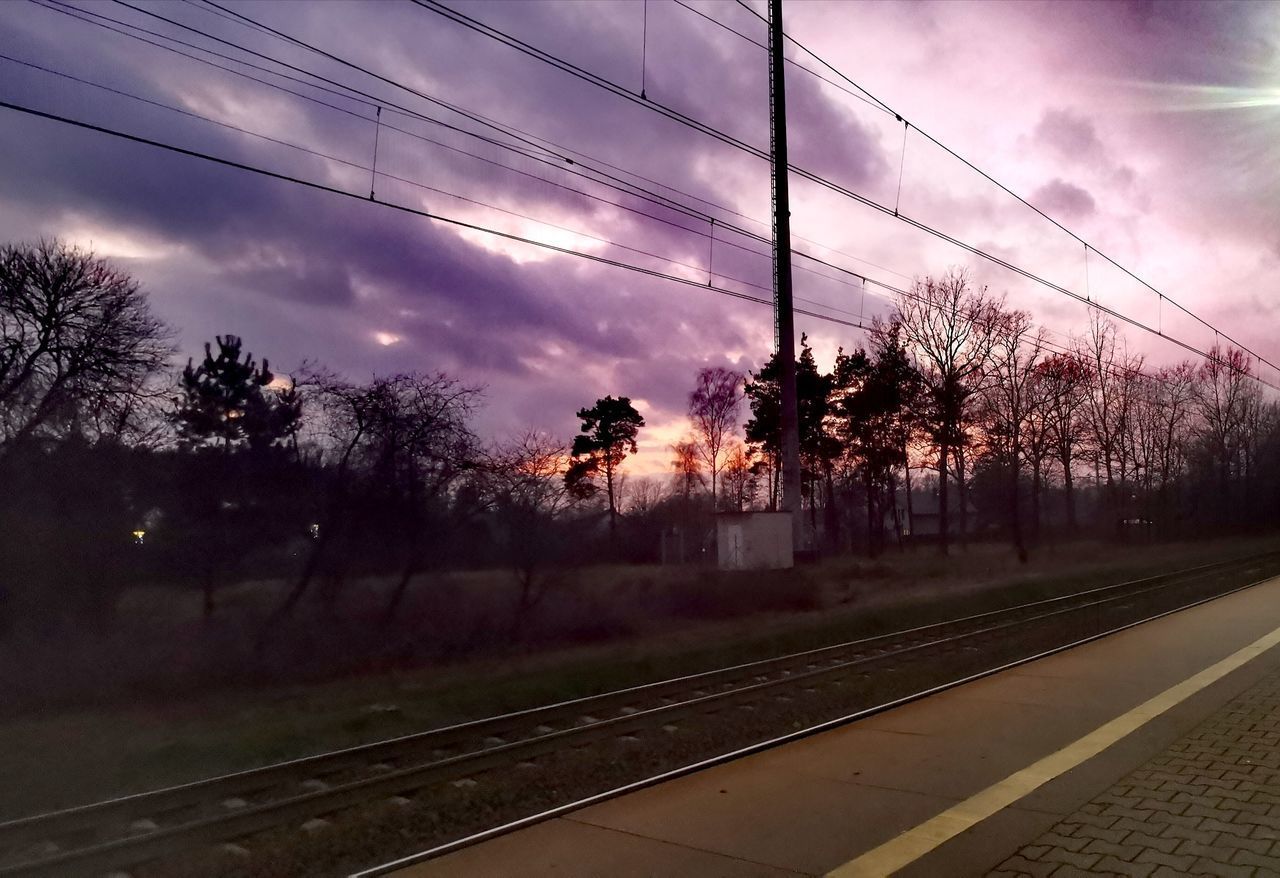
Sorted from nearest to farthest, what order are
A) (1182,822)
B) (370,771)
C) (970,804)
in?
(1182,822)
(970,804)
(370,771)

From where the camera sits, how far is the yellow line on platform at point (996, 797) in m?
6.04

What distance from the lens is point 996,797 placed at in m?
7.35

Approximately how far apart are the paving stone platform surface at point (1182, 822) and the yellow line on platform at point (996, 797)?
0.53 m

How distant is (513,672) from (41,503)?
27.2 feet

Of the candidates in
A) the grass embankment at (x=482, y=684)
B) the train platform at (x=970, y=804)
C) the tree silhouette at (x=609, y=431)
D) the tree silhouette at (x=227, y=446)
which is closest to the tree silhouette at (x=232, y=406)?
the tree silhouette at (x=227, y=446)

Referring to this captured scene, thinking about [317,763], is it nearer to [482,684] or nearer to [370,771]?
[370,771]

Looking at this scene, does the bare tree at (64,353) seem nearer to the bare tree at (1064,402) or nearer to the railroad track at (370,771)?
the railroad track at (370,771)

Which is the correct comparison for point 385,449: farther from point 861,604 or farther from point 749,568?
point 861,604

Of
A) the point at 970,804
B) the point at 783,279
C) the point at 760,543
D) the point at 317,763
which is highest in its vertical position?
the point at 783,279

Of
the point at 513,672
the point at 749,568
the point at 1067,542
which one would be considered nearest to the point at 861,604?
the point at 749,568

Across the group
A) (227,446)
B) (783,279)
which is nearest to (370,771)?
(227,446)

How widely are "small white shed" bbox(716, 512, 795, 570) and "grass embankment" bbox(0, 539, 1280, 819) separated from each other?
0.97 metres

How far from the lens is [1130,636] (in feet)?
55.5

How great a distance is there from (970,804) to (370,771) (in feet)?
18.6
